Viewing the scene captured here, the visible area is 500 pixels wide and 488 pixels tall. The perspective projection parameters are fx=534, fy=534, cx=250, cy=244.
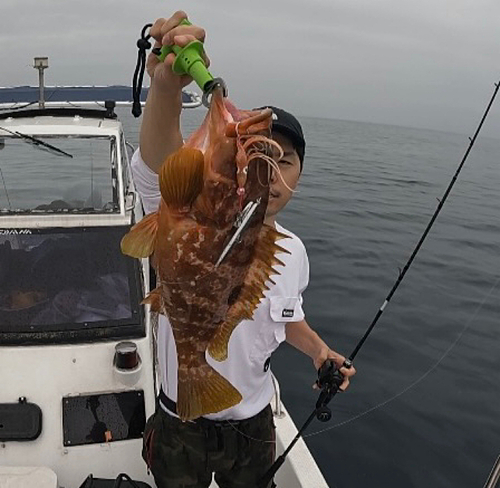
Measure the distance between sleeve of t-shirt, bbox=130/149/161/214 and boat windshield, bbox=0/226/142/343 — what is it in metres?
2.20

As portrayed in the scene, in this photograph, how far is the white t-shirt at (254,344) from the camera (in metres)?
2.30

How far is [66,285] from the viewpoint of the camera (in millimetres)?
4145

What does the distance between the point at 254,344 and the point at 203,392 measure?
0.64m

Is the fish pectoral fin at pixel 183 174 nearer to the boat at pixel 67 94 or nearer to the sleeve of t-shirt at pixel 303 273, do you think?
the sleeve of t-shirt at pixel 303 273

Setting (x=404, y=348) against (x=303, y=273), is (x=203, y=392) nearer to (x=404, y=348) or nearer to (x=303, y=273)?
(x=303, y=273)

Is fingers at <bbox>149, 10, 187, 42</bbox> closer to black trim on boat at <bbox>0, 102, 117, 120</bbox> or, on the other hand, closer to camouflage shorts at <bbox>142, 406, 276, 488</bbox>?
camouflage shorts at <bbox>142, 406, 276, 488</bbox>

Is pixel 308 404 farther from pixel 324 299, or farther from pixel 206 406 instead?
pixel 206 406

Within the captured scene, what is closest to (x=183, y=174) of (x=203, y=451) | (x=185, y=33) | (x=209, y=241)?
(x=209, y=241)

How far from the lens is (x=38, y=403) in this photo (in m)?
3.50

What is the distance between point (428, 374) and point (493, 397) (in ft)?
2.42

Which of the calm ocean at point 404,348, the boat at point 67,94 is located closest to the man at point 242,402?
the calm ocean at point 404,348

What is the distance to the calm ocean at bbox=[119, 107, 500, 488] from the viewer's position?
500cm

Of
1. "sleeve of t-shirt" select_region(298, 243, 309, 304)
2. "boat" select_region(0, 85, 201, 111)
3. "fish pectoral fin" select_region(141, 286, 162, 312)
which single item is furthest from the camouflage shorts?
"boat" select_region(0, 85, 201, 111)

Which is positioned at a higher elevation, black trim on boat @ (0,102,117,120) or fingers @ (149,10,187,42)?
fingers @ (149,10,187,42)
